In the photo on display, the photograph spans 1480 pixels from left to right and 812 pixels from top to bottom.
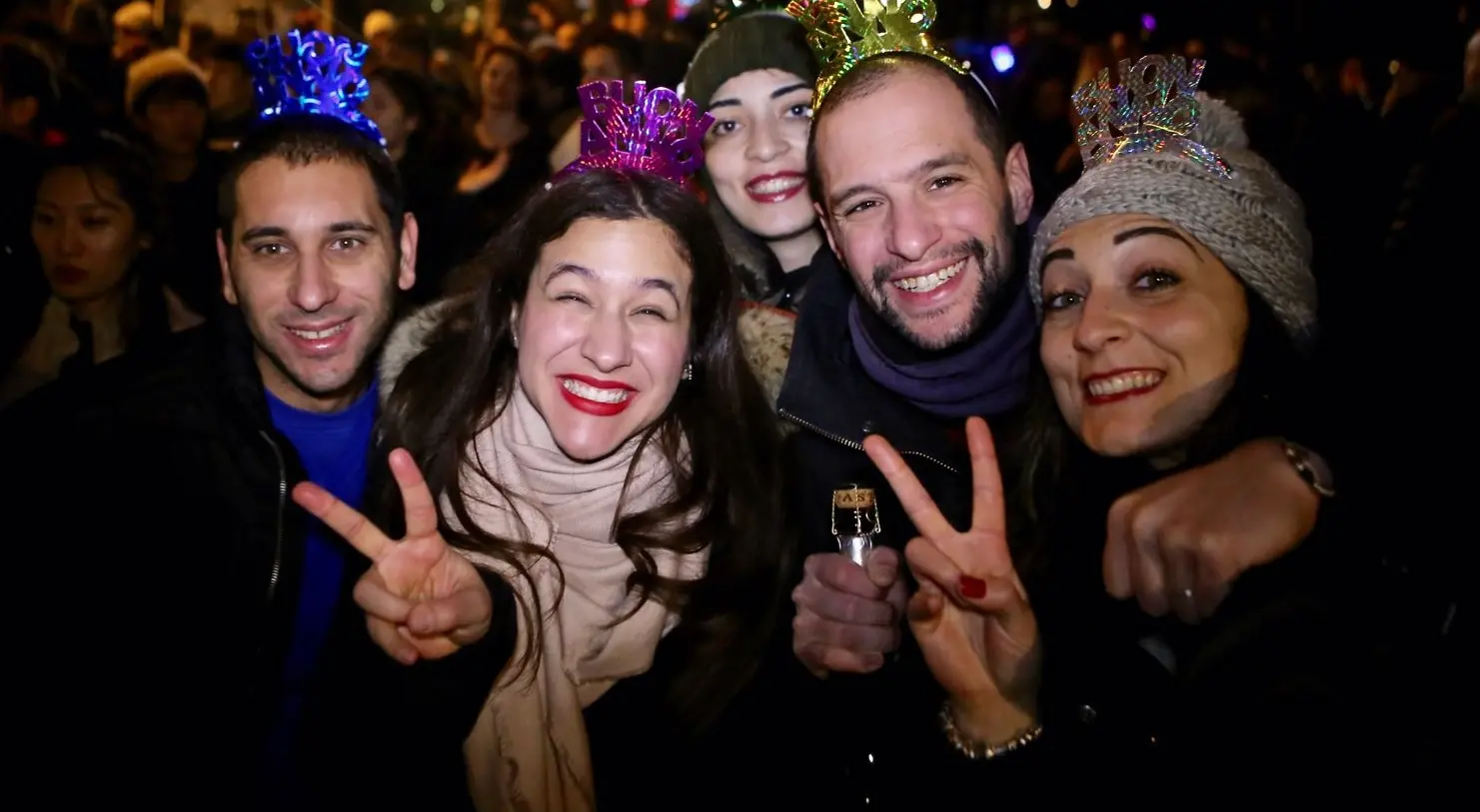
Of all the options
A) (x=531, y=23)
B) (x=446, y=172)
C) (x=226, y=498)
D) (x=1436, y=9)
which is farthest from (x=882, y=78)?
(x=531, y=23)

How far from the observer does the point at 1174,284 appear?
84.7 inches

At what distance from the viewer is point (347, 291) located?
276 cm

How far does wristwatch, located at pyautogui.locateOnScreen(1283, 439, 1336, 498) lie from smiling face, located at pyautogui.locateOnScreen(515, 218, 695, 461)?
1.46m

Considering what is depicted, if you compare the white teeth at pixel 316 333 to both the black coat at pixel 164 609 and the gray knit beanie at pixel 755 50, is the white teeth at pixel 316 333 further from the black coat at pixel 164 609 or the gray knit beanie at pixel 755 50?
the gray knit beanie at pixel 755 50

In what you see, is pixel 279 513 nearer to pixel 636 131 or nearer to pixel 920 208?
pixel 636 131

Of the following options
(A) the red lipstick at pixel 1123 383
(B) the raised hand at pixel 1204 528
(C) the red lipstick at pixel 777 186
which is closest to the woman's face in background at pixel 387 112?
(C) the red lipstick at pixel 777 186

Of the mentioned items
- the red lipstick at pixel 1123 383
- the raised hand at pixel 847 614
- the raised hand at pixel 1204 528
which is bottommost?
the raised hand at pixel 847 614

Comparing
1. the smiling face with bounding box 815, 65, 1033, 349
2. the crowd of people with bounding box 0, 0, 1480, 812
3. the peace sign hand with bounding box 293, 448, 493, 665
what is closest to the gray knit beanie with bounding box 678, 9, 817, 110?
the crowd of people with bounding box 0, 0, 1480, 812

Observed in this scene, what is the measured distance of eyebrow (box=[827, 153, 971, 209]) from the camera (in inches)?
107

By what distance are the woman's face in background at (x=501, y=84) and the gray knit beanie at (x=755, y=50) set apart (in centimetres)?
257

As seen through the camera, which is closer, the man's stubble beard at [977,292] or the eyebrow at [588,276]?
the eyebrow at [588,276]

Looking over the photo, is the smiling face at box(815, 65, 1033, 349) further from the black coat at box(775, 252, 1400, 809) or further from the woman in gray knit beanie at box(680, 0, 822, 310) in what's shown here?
the woman in gray knit beanie at box(680, 0, 822, 310)

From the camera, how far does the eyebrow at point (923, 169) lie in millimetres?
2727

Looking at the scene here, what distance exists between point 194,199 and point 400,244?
2.22m
